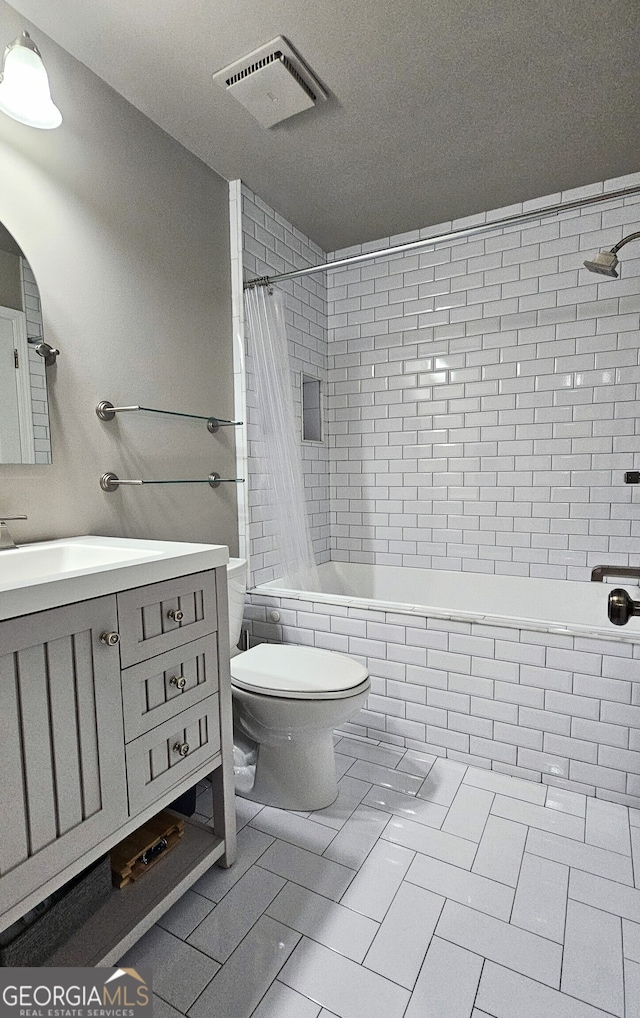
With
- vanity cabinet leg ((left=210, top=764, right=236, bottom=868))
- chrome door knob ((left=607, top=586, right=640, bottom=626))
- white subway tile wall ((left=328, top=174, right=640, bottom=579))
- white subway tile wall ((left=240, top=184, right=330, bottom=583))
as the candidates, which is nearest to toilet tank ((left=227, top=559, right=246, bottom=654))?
vanity cabinet leg ((left=210, top=764, right=236, bottom=868))

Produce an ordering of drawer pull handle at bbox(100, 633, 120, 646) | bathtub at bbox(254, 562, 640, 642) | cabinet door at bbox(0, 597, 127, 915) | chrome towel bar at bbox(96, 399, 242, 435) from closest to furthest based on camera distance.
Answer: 1. cabinet door at bbox(0, 597, 127, 915)
2. drawer pull handle at bbox(100, 633, 120, 646)
3. chrome towel bar at bbox(96, 399, 242, 435)
4. bathtub at bbox(254, 562, 640, 642)

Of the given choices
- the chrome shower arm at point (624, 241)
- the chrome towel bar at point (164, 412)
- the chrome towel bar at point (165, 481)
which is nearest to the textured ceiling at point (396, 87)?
the chrome shower arm at point (624, 241)

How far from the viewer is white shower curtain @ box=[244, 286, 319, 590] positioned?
242cm

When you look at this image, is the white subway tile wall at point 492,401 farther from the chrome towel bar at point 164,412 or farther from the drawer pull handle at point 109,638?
the drawer pull handle at point 109,638

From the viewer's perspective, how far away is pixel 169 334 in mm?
2016

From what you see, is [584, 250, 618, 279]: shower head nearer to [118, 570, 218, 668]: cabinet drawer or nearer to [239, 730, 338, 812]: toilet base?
[118, 570, 218, 668]: cabinet drawer

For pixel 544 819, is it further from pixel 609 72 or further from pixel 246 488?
pixel 609 72

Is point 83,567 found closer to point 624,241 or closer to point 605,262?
point 605,262

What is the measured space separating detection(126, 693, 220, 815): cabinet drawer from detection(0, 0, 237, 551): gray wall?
0.71 meters

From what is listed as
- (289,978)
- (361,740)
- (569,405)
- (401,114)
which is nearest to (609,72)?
(401,114)

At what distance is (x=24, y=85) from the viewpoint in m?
1.28

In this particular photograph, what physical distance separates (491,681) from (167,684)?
127cm

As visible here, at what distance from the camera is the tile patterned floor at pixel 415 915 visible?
3.60 feet

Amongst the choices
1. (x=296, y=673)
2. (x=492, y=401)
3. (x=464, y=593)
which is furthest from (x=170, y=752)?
(x=492, y=401)
